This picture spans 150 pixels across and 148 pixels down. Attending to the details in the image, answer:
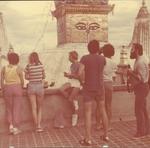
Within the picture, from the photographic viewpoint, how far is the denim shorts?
8.84 meters

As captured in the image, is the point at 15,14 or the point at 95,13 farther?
the point at 95,13

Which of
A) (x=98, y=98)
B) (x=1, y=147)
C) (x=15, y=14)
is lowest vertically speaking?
(x=1, y=147)

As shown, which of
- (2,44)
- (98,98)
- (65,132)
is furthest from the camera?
(2,44)

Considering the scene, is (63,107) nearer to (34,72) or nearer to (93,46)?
(34,72)

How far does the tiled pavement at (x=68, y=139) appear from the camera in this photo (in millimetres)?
7660

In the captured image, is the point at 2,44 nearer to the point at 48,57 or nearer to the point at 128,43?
the point at 128,43

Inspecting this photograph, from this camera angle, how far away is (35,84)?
8828mm

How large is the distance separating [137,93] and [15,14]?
2.92 metres

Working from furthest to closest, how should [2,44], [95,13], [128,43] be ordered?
[95,13]
[128,43]
[2,44]

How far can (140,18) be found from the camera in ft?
64.3

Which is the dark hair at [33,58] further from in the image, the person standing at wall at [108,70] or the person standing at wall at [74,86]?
the person standing at wall at [108,70]

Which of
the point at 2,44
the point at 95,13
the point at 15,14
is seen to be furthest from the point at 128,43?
the point at 15,14

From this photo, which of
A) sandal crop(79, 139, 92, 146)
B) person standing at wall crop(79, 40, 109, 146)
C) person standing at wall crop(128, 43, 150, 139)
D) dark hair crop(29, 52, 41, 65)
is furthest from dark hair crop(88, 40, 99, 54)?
dark hair crop(29, 52, 41, 65)

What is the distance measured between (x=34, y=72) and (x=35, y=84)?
0.20 meters
